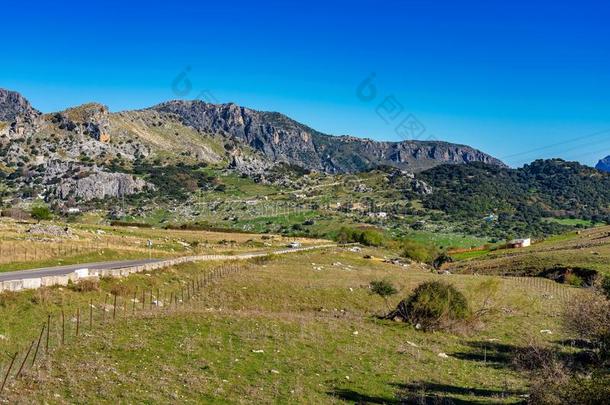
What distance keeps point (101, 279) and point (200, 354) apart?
19.6 m

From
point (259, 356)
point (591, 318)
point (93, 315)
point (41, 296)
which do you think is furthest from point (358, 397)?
point (41, 296)

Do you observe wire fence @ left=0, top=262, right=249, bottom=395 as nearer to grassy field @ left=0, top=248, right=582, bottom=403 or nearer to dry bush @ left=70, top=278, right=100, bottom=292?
grassy field @ left=0, top=248, right=582, bottom=403

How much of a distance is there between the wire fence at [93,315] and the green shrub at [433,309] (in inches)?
646

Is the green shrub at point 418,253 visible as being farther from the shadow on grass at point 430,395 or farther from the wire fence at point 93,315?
the shadow on grass at point 430,395

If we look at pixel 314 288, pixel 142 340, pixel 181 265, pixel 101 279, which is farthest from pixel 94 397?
pixel 181 265

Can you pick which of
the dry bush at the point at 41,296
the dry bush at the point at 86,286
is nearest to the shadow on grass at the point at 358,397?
the dry bush at the point at 41,296

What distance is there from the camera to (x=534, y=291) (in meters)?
62.4

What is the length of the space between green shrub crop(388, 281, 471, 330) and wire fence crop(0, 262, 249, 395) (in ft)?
53.8

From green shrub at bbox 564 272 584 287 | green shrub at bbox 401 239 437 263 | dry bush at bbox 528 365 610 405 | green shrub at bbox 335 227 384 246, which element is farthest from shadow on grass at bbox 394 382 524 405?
green shrub at bbox 335 227 384 246

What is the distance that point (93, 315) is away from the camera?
3073cm

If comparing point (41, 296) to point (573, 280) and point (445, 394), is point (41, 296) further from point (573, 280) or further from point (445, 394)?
point (573, 280)

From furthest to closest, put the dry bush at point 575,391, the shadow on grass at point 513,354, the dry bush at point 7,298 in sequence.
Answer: the dry bush at point 7,298 < the shadow on grass at point 513,354 < the dry bush at point 575,391

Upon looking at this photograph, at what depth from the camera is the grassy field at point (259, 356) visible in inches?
718

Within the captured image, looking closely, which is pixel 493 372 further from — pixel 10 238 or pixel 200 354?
pixel 10 238
